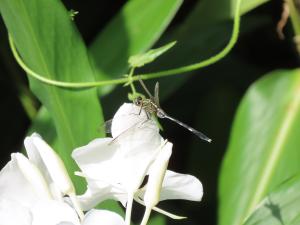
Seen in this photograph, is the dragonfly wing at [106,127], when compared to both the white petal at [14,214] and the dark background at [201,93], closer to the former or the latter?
the white petal at [14,214]

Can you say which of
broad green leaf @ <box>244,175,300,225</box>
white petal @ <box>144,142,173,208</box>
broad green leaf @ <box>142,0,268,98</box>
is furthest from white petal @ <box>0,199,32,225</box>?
broad green leaf @ <box>142,0,268,98</box>

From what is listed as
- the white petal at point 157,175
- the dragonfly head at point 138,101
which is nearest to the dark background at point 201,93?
the dragonfly head at point 138,101

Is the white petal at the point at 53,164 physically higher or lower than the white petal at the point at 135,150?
higher

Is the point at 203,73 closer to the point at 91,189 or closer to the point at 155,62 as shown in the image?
the point at 155,62

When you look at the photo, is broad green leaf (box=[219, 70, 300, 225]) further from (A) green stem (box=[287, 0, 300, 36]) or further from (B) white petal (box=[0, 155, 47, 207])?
(B) white petal (box=[0, 155, 47, 207])

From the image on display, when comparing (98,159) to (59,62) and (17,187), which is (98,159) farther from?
(59,62)

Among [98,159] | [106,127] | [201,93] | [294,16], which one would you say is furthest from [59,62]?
[201,93]

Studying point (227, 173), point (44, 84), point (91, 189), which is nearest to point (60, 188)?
point (91, 189)
